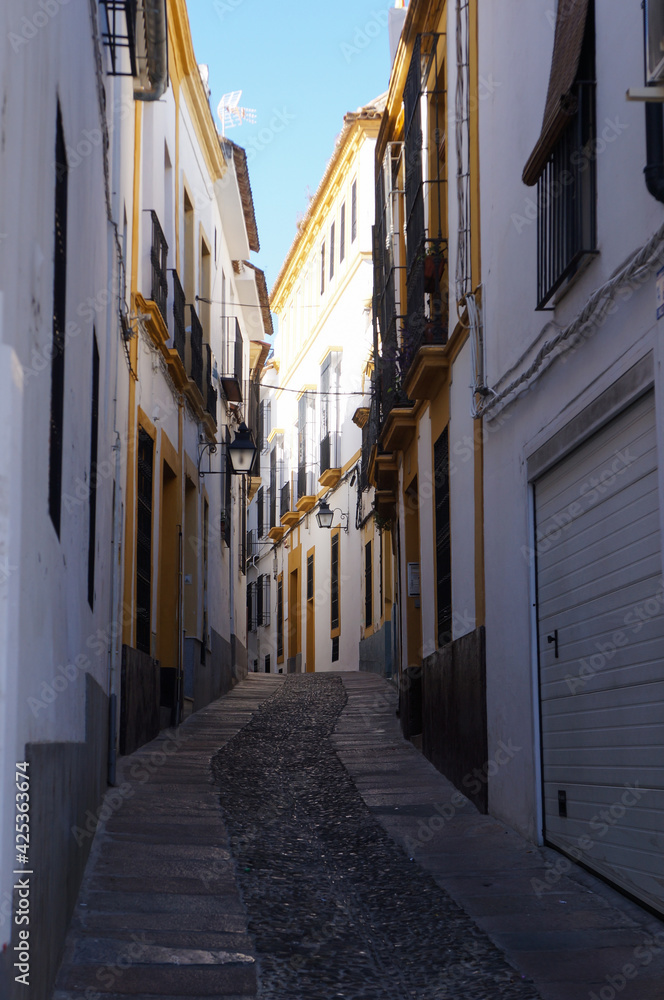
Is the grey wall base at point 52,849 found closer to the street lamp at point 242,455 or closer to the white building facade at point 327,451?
the street lamp at point 242,455

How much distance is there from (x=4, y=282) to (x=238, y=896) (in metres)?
3.66

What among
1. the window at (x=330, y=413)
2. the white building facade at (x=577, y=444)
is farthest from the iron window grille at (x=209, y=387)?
the white building facade at (x=577, y=444)

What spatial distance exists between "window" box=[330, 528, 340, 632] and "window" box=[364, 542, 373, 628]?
2982 millimetres

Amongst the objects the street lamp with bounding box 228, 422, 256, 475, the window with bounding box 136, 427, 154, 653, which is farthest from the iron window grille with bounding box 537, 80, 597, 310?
the street lamp with bounding box 228, 422, 256, 475

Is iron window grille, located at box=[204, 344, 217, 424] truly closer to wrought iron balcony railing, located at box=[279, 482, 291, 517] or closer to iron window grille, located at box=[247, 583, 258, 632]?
wrought iron balcony railing, located at box=[279, 482, 291, 517]

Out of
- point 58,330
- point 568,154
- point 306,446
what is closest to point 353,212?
point 306,446

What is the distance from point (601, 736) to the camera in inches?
226

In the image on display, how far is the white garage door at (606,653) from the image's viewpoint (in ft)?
16.7

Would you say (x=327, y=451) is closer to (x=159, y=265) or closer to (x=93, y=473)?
(x=159, y=265)

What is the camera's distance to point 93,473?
6613 mm

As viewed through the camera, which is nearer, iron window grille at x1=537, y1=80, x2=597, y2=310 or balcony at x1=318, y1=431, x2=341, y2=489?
iron window grille at x1=537, y1=80, x2=597, y2=310

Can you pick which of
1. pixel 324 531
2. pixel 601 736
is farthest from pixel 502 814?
pixel 324 531

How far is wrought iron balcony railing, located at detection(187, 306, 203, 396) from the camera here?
1409 centimetres

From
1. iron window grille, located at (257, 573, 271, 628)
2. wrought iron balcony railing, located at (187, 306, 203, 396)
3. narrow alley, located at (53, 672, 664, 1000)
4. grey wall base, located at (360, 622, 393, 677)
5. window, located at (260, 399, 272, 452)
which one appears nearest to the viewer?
narrow alley, located at (53, 672, 664, 1000)
